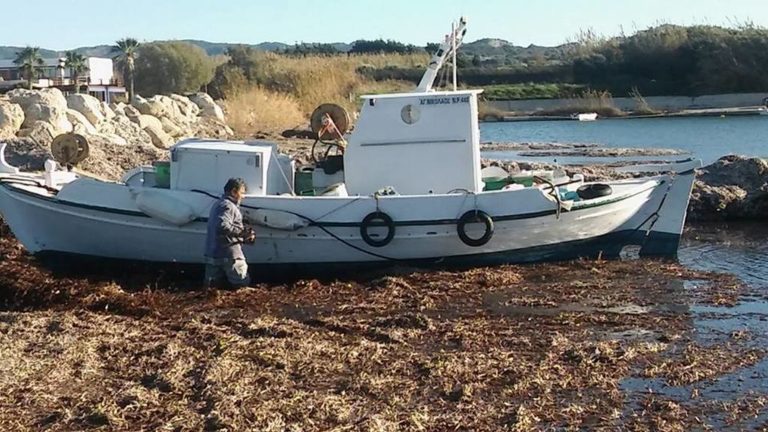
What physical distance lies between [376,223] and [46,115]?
1553cm

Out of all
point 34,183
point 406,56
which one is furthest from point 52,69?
point 34,183

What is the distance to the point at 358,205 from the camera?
11055 millimetres

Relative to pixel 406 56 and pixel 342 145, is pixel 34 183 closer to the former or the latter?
pixel 342 145

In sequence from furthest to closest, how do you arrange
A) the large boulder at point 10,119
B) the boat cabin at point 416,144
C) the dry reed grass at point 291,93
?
the dry reed grass at point 291,93
the large boulder at point 10,119
the boat cabin at point 416,144

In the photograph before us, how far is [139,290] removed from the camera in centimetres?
1070

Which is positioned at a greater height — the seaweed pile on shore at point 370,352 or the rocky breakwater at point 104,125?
the rocky breakwater at point 104,125

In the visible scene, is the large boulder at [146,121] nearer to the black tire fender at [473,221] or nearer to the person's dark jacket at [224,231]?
the person's dark jacket at [224,231]

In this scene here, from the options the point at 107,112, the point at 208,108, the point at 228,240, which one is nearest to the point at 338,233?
the point at 228,240

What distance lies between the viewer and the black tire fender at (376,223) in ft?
36.1

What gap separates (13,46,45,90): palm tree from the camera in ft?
224

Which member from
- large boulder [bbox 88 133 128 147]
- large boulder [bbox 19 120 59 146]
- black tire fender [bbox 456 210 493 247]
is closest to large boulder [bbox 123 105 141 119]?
large boulder [bbox 88 133 128 147]

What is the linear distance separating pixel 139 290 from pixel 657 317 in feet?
18.2

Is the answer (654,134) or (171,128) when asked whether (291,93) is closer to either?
(171,128)

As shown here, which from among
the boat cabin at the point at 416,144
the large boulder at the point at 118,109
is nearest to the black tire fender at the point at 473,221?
the boat cabin at the point at 416,144
